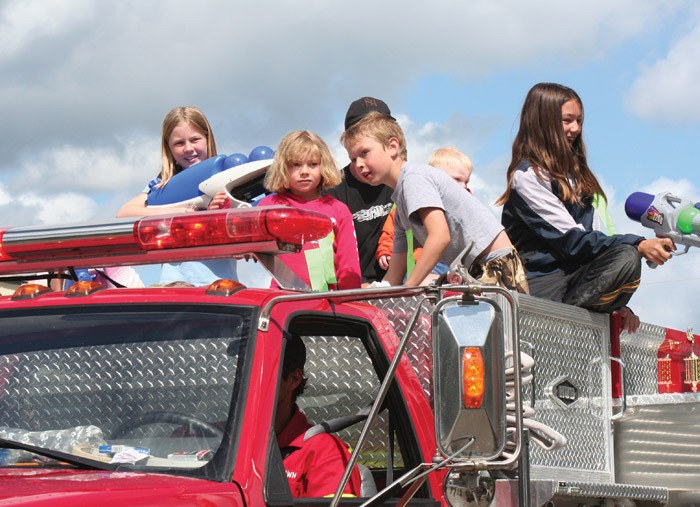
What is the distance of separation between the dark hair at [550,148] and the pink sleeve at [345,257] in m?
0.83

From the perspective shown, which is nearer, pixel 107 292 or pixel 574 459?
pixel 107 292

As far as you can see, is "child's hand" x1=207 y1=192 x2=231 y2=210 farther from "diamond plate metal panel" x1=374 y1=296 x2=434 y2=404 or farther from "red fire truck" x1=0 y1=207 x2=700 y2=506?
"diamond plate metal panel" x1=374 y1=296 x2=434 y2=404

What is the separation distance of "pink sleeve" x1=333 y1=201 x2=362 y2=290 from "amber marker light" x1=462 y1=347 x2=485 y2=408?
2.57 metres

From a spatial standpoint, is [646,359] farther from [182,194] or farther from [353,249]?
[182,194]

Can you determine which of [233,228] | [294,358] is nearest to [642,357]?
[294,358]

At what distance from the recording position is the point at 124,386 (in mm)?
3447

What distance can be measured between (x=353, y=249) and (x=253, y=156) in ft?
2.87

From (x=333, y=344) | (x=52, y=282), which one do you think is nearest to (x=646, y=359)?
(x=333, y=344)

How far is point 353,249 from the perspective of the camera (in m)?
5.82

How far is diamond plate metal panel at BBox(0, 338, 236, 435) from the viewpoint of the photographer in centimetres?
335

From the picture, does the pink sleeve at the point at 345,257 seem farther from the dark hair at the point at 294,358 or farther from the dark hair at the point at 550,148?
the dark hair at the point at 294,358

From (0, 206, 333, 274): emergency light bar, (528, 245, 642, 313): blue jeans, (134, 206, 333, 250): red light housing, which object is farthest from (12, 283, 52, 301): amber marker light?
(528, 245, 642, 313): blue jeans

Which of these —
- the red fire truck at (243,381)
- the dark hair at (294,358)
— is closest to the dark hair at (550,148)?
the red fire truck at (243,381)

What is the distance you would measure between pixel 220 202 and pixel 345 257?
0.69 m
